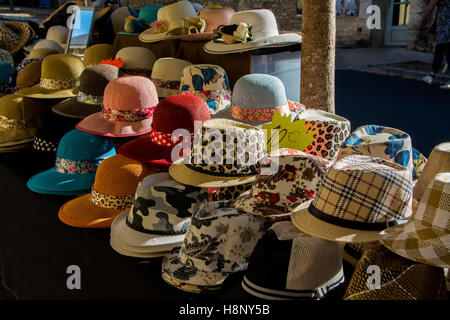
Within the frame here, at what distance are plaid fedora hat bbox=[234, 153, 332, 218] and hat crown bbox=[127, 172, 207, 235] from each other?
0.30 m

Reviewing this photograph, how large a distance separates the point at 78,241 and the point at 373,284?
1.43 meters

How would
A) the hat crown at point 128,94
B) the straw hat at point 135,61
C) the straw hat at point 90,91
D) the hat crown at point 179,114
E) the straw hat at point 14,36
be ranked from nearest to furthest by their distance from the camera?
the hat crown at point 179,114 → the hat crown at point 128,94 → the straw hat at point 90,91 → the straw hat at point 135,61 → the straw hat at point 14,36

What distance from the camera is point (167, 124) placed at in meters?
2.13

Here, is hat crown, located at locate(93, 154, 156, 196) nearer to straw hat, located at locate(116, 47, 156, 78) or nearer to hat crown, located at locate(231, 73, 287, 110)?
hat crown, located at locate(231, 73, 287, 110)

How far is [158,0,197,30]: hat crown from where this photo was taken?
3.50 meters

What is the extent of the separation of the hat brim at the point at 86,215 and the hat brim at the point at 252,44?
128 cm

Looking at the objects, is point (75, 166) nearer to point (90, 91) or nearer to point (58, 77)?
point (90, 91)

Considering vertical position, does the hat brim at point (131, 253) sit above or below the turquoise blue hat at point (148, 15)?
below

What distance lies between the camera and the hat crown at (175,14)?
350 cm

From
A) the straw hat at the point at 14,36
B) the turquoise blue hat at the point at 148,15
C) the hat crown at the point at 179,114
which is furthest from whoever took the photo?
the straw hat at the point at 14,36

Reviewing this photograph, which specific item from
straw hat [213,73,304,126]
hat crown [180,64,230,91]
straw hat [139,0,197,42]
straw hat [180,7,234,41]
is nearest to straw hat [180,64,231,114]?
hat crown [180,64,230,91]

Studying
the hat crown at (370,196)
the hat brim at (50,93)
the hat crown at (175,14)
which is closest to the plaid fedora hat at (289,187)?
the hat crown at (370,196)

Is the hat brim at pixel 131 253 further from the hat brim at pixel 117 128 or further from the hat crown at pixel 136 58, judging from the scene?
the hat crown at pixel 136 58
